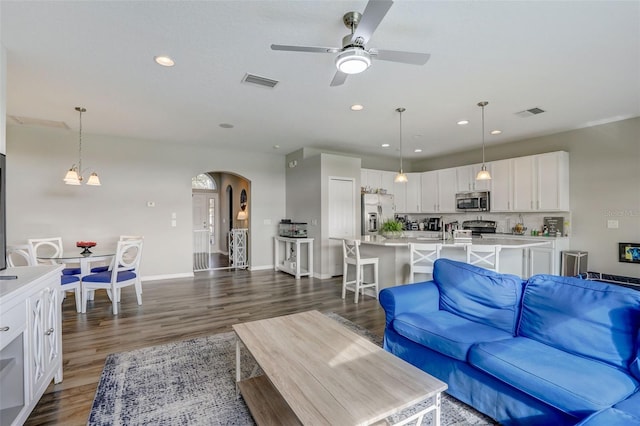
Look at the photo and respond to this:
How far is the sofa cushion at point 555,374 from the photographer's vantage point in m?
1.43

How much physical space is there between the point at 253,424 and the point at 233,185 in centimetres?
826

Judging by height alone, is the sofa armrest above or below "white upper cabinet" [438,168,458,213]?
below

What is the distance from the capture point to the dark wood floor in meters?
2.24

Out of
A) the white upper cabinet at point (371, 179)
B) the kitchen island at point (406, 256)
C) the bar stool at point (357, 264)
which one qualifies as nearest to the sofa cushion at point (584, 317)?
the kitchen island at point (406, 256)

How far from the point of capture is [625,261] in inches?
185

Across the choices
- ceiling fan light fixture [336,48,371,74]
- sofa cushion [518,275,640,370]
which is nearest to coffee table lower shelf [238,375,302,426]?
sofa cushion [518,275,640,370]

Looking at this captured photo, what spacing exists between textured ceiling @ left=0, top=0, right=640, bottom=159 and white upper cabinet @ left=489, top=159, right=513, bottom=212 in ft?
3.49

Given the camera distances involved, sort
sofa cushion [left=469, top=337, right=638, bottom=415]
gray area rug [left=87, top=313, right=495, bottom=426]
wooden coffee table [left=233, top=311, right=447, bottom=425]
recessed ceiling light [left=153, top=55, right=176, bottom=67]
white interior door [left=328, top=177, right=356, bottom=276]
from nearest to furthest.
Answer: wooden coffee table [left=233, top=311, right=447, bottom=425] → sofa cushion [left=469, top=337, right=638, bottom=415] → gray area rug [left=87, top=313, right=495, bottom=426] → recessed ceiling light [left=153, top=55, right=176, bottom=67] → white interior door [left=328, top=177, right=356, bottom=276]

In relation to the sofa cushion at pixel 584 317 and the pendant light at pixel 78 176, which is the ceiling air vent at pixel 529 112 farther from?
the pendant light at pixel 78 176

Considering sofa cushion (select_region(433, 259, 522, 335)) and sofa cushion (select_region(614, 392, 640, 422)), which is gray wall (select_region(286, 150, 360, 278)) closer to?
sofa cushion (select_region(433, 259, 522, 335))

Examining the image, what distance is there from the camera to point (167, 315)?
3906 mm

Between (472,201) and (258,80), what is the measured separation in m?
5.39

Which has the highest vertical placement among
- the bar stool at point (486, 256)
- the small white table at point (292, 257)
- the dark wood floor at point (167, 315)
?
the bar stool at point (486, 256)

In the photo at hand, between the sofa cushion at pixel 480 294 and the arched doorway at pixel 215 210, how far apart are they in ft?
23.8
